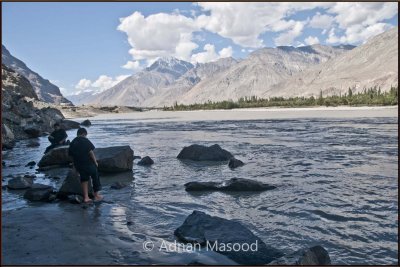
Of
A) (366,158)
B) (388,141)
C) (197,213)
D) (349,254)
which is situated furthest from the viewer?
(388,141)

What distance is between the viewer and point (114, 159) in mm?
18875

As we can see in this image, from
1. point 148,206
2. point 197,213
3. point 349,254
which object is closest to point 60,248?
point 197,213

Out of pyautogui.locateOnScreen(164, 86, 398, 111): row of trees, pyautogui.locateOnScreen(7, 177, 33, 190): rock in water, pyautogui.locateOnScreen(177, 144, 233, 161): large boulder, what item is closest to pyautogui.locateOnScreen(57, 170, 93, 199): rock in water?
pyautogui.locateOnScreen(7, 177, 33, 190): rock in water

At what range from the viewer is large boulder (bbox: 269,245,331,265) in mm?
7547

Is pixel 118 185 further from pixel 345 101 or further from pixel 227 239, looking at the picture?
pixel 345 101

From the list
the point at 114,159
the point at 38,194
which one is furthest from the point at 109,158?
the point at 38,194

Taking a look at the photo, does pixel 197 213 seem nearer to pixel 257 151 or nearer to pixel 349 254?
pixel 349 254

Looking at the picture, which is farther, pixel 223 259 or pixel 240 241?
pixel 240 241

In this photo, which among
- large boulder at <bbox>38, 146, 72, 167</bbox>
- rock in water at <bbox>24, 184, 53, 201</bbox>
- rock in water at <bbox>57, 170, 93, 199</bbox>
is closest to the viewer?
rock in water at <bbox>24, 184, 53, 201</bbox>

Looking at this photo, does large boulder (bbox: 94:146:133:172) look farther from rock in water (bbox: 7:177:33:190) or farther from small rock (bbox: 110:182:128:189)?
rock in water (bbox: 7:177:33:190)

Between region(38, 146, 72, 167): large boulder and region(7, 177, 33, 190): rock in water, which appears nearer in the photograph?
region(7, 177, 33, 190): rock in water

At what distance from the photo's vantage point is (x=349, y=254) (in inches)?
344

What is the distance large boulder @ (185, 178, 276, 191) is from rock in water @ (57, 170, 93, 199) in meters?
4.03

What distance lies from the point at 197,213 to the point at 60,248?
353 centimetres
